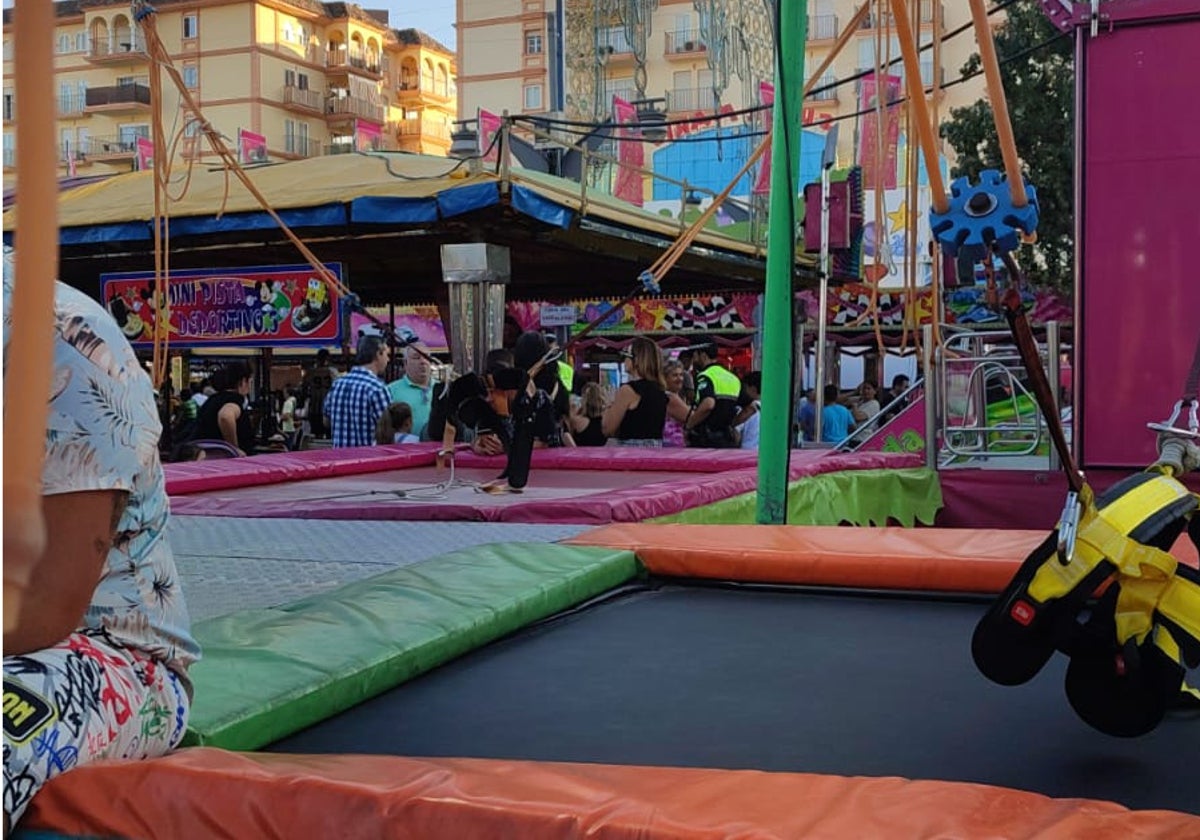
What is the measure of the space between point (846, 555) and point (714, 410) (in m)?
4.73

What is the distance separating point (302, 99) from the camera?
33.8 metres

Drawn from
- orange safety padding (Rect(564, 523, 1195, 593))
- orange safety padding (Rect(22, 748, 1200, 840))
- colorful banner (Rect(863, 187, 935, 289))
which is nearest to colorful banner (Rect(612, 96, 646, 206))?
colorful banner (Rect(863, 187, 935, 289))

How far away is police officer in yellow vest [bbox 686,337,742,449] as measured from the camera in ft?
25.0

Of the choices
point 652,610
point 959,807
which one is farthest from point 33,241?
point 652,610

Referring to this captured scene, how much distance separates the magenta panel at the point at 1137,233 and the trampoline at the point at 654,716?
2.14 metres

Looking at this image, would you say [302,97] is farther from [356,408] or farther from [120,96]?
[120,96]

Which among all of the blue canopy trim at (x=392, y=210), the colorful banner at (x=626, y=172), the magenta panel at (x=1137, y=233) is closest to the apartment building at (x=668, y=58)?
the colorful banner at (x=626, y=172)

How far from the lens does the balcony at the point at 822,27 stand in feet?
107

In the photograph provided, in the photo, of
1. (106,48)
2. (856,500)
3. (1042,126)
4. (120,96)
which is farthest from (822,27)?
(106,48)

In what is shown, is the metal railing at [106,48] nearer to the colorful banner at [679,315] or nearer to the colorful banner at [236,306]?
the colorful banner at [236,306]

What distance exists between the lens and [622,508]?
158 inches

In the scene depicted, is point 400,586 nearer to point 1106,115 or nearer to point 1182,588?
point 1182,588

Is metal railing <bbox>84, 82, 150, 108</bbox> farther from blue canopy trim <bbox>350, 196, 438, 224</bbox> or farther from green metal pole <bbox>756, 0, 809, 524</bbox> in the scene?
green metal pole <bbox>756, 0, 809, 524</bbox>

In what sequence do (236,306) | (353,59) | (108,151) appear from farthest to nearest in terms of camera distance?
(353,59), (108,151), (236,306)
